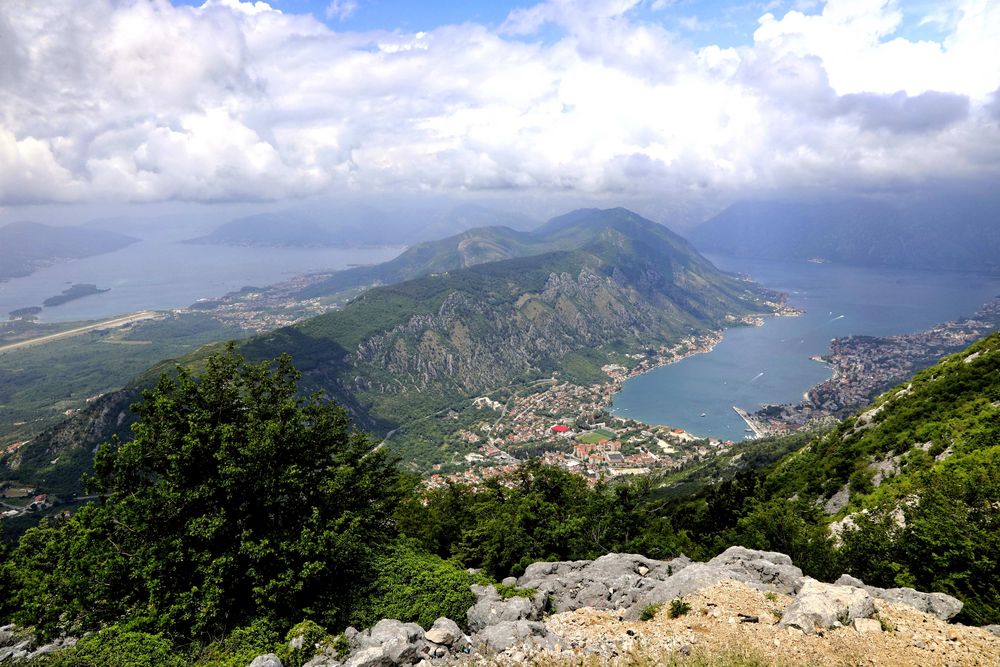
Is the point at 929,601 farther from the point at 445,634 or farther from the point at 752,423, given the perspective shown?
the point at 752,423

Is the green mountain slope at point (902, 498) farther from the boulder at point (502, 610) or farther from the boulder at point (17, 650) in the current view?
the boulder at point (17, 650)

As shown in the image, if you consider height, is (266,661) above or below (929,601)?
above

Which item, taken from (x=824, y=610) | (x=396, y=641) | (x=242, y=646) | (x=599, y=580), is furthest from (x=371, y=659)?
(x=824, y=610)

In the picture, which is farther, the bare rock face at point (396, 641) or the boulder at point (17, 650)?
the boulder at point (17, 650)

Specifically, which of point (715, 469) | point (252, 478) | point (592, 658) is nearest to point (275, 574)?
point (252, 478)

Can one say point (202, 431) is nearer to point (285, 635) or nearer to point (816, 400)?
point (285, 635)

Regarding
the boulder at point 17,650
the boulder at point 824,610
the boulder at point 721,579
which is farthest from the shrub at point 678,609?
the boulder at point 17,650

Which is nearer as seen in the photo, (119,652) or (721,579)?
(119,652)
